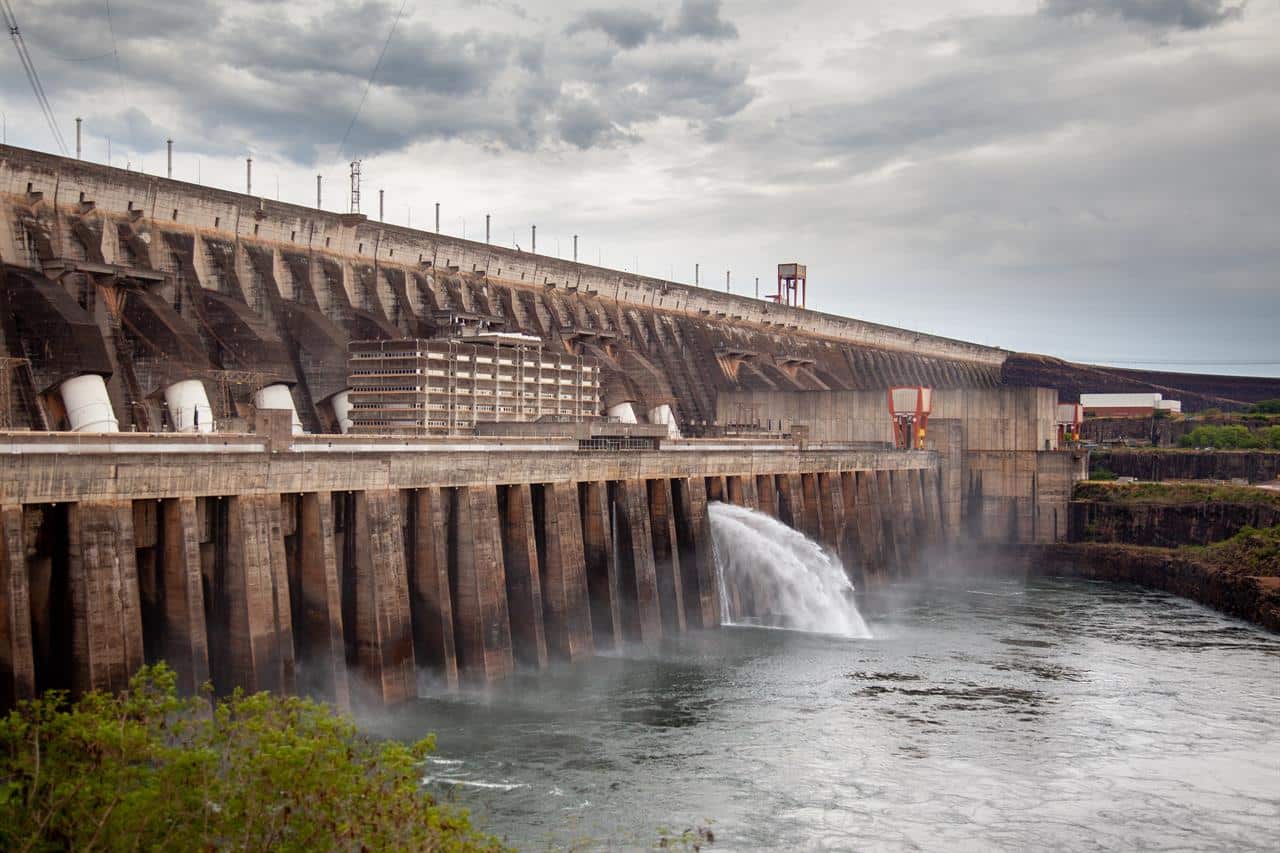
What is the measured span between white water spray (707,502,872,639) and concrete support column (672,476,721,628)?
181 cm

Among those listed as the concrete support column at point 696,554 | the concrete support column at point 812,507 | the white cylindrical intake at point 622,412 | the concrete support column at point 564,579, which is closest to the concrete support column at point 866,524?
the concrete support column at point 812,507

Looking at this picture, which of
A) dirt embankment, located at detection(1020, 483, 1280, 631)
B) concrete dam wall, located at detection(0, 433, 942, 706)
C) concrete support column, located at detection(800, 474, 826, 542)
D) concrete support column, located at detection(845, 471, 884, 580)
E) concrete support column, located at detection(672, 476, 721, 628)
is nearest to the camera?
concrete dam wall, located at detection(0, 433, 942, 706)

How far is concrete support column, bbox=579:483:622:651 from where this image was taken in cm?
4488

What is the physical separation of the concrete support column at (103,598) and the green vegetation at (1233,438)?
9583 centimetres

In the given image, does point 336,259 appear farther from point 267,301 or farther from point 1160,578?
point 1160,578

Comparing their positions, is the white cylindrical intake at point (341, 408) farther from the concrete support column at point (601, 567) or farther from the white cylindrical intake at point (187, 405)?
the concrete support column at point (601, 567)

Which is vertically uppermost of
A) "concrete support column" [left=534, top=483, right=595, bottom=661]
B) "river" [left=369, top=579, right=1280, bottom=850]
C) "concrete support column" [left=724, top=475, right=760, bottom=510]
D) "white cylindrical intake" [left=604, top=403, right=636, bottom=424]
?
Result: "white cylindrical intake" [left=604, top=403, right=636, bottom=424]

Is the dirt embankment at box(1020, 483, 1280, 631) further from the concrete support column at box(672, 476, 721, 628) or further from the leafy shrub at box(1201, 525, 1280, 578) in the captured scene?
the concrete support column at box(672, 476, 721, 628)

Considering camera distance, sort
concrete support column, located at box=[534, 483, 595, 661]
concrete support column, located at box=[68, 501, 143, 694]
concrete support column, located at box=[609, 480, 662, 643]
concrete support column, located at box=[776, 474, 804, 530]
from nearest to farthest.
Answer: concrete support column, located at box=[68, 501, 143, 694] → concrete support column, located at box=[534, 483, 595, 661] → concrete support column, located at box=[609, 480, 662, 643] → concrete support column, located at box=[776, 474, 804, 530]

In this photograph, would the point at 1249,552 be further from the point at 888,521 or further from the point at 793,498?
the point at 793,498

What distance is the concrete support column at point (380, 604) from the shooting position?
33.9 meters

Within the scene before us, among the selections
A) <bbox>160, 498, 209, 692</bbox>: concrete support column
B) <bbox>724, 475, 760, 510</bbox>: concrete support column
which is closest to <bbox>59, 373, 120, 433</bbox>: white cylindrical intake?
<bbox>160, 498, 209, 692</bbox>: concrete support column

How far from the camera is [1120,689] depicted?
41219 mm

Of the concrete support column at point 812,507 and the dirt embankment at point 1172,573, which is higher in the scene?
the concrete support column at point 812,507
